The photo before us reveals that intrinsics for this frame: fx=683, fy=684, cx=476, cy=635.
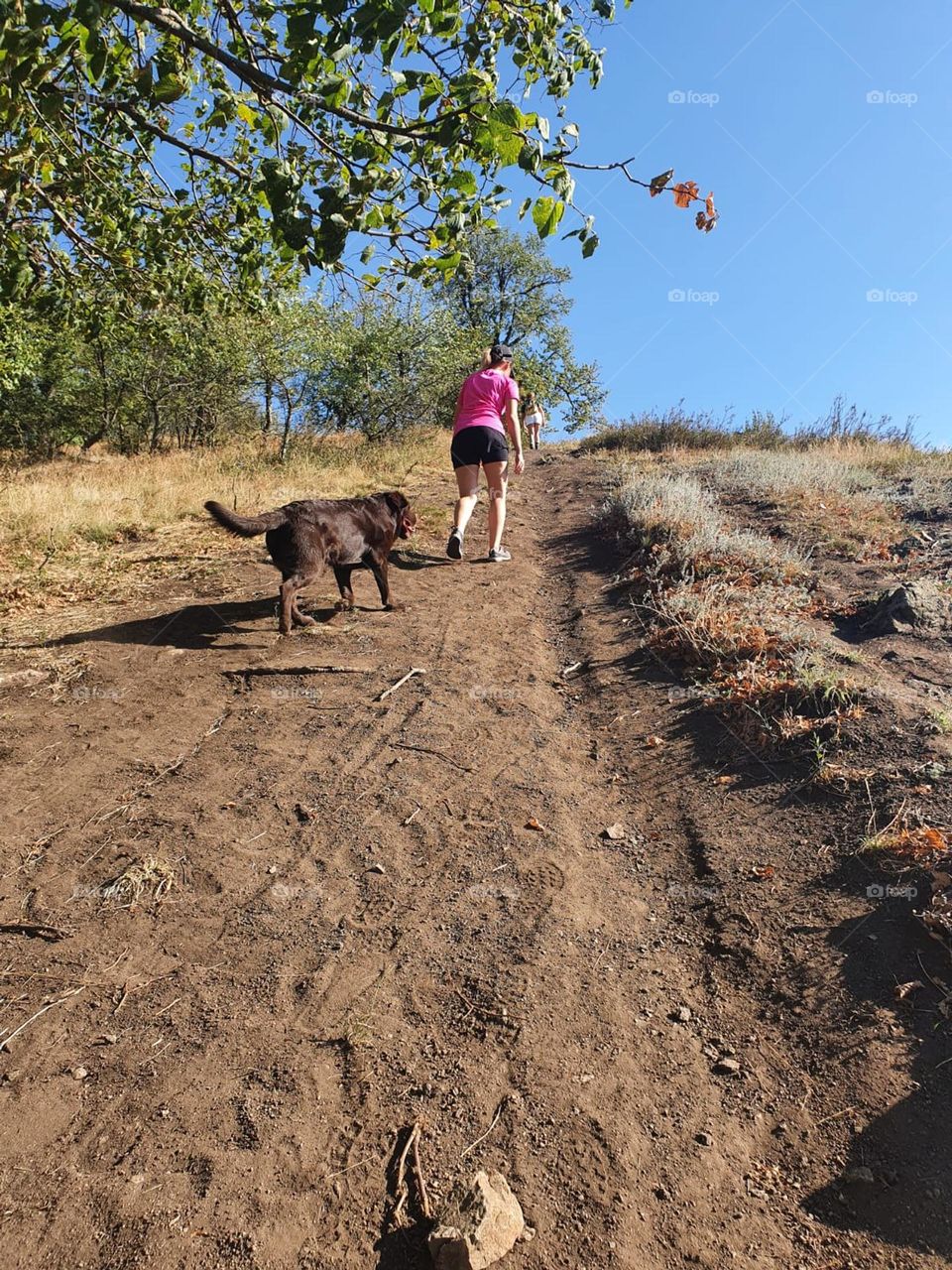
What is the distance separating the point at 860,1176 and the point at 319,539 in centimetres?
498

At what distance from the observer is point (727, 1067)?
7.13ft

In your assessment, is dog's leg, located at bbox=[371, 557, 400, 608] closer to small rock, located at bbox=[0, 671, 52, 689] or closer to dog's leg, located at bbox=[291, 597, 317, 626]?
dog's leg, located at bbox=[291, 597, 317, 626]

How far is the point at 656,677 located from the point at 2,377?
16226 millimetres

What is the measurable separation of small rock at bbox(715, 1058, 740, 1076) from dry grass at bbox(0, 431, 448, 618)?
6198 millimetres

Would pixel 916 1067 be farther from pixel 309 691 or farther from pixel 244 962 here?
pixel 309 691

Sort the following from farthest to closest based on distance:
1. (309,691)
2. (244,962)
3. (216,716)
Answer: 1. (309,691)
2. (216,716)
3. (244,962)

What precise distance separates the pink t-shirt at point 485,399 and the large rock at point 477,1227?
6.32 m

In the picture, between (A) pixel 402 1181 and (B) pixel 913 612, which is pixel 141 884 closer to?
(A) pixel 402 1181

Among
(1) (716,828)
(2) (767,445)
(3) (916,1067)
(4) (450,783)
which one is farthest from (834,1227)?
(2) (767,445)

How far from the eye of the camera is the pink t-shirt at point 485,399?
23.0 feet

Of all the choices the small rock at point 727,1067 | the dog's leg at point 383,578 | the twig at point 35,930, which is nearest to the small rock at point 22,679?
the twig at point 35,930

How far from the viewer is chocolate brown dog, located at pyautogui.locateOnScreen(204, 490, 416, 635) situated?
5.41 m

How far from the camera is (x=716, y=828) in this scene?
10.7ft
